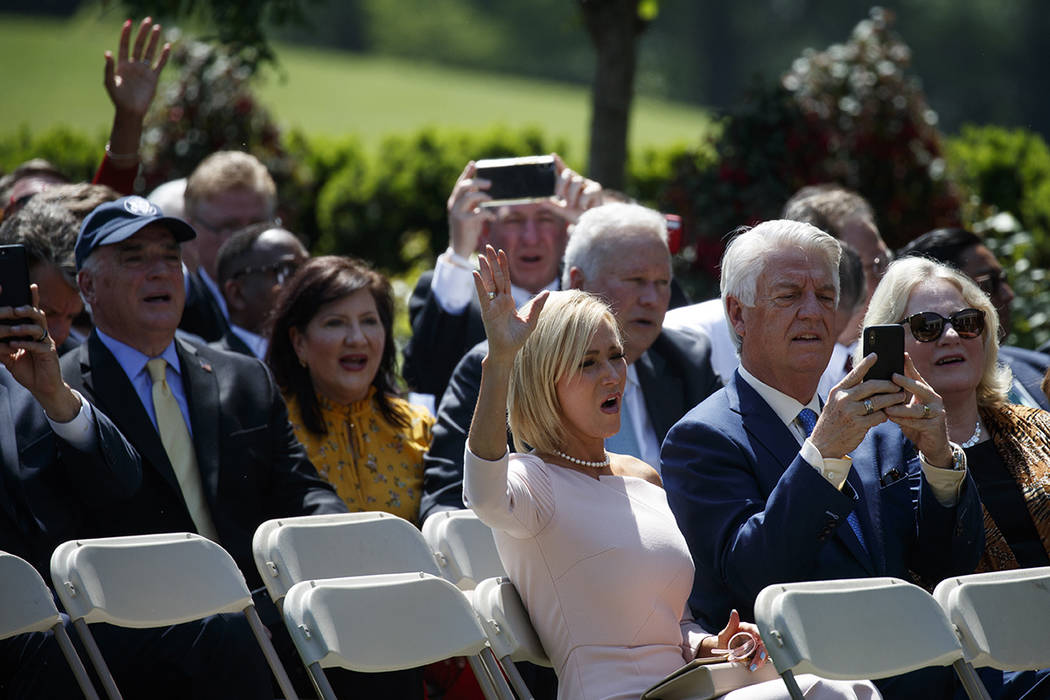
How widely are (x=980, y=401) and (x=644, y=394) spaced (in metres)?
1.26

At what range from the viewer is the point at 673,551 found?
3750 mm

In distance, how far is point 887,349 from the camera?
3.59 meters

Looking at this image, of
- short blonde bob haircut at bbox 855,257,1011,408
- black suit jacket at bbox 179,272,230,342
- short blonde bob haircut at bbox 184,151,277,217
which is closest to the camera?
short blonde bob haircut at bbox 855,257,1011,408

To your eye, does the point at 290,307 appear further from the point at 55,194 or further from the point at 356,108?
the point at 356,108

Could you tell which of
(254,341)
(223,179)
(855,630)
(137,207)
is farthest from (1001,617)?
(223,179)

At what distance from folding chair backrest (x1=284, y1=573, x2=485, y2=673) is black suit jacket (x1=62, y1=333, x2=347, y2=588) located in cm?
98

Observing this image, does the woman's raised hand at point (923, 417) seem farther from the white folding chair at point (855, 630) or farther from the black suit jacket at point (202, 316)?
the black suit jacket at point (202, 316)

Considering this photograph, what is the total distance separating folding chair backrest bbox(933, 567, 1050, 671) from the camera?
11.5 ft

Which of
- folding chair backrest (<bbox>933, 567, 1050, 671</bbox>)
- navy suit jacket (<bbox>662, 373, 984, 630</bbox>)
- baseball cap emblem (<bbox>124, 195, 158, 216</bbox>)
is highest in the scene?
baseball cap emblem (<bbox>124, 195, 158, 216</bbox>)

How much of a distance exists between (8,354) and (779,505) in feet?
7.57

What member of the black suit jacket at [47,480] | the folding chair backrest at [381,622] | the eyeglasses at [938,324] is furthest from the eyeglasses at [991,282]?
the black suit jacket at [47,480]

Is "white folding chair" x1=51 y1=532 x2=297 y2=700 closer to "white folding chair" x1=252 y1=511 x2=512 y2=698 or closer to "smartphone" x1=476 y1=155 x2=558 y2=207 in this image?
"white folding chair" x1=252 y1=511 x2=512 y2=698

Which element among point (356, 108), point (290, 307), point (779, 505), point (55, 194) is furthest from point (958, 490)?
point (356, 108)

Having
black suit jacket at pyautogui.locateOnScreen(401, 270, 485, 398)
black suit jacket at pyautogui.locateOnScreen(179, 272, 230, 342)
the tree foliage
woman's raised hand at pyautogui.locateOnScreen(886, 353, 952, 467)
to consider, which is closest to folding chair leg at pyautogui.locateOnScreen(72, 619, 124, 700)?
woman's raised hand at pyautogui.locateOnScreen(886, 353, 952, 467)
